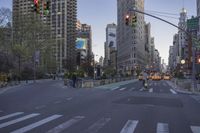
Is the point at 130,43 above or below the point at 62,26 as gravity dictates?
below

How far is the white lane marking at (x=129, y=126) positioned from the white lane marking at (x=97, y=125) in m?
0.75

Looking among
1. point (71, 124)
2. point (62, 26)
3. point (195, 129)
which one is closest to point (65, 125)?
point (71, 124)

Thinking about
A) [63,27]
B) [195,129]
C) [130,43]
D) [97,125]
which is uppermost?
[63,27]

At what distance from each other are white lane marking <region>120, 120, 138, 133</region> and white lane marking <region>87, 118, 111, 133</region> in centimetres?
75

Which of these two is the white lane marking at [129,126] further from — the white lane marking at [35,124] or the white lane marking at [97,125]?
the white lane marking at [35,124]

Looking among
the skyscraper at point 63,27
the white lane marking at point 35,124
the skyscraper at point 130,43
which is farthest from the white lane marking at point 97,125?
the skyscraper at point 63,27

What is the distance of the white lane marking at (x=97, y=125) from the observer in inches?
400

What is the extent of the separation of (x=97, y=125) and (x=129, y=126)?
1.04 meters

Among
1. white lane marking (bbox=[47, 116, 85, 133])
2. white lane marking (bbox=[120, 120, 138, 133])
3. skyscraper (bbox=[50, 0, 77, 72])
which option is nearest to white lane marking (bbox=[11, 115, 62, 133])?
white lane marking (bbox=[47, 116, 85, 133])

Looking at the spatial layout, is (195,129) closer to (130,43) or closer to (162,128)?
(162,128)

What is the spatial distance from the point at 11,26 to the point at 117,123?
7474 centimetres

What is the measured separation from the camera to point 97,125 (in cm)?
1113

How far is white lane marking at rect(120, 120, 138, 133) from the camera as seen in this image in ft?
33.9

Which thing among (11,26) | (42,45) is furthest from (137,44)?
(11,26)
